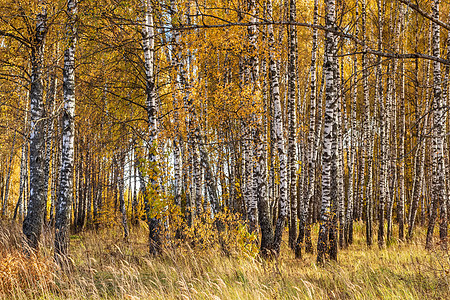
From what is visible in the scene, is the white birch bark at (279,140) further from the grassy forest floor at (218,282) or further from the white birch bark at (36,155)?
the white birch bark at (36,155)

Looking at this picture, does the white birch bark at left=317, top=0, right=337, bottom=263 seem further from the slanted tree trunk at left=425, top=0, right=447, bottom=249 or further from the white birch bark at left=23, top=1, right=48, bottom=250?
the white birch bark at left=23, top=1, right=48, bottom=250

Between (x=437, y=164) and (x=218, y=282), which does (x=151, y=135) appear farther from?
(x=437, y=164)

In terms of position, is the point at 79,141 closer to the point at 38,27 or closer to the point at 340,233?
the point at 38,27

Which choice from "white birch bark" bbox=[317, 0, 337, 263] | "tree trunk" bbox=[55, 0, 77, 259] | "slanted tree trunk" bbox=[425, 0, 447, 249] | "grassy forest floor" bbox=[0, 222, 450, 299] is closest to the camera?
"grassy forest floor" bbox=[0, 222, 450, 299]

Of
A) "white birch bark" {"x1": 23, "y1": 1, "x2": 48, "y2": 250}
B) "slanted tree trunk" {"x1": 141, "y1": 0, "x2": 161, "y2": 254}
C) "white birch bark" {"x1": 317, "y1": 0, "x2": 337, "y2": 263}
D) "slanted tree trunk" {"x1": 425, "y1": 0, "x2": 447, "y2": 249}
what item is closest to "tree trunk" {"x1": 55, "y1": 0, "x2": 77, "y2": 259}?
"white birch bark" {"x1": 23, "y1": 1, "x2": 48, "y2": 250}

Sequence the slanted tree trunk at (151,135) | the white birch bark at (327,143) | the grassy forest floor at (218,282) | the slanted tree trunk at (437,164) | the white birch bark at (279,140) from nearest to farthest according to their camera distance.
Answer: the grassy forest floor at (218,282) → the white birch bark at (327,143) → the slanted tree trunk at (151,135) → the white birch bark at (279,140) → the slanted tree trunk at (437,164)

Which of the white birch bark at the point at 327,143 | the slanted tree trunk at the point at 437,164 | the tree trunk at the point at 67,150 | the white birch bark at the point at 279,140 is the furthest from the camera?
the slanted tree trunk at the point at 437,164

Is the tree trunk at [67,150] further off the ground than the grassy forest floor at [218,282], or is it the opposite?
the tree trunk at [67,150]

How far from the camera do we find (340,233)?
10508 millimetres

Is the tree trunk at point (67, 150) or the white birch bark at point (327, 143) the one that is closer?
the tree trunk at point (67, 150)

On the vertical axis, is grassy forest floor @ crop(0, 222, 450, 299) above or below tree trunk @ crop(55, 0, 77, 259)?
below

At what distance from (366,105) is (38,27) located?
9246 millimetres

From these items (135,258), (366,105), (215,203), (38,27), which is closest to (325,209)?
(215,203)

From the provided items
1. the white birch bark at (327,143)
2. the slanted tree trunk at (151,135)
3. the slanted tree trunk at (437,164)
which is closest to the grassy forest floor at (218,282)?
the white birch bark at (327,143)
